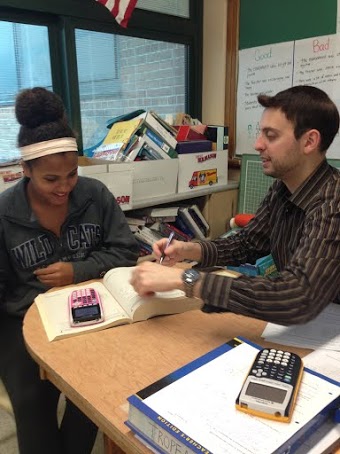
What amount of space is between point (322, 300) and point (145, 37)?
2.41 m

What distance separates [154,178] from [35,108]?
3.51 ft

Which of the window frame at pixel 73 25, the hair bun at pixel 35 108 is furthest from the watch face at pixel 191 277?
the window frame at pixel 73 25

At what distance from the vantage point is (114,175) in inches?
84.4

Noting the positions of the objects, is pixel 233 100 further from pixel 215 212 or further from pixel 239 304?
pixel 239 304

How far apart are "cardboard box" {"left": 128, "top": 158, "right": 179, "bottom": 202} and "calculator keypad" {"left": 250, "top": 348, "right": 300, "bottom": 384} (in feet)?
5.25

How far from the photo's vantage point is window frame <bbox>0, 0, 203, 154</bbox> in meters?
2.27

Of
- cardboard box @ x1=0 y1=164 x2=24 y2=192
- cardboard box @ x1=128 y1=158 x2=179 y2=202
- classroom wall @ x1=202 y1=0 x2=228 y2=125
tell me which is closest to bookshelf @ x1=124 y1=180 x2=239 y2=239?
cardboard box @ x1=128 y1=158 x2=179 y2=202

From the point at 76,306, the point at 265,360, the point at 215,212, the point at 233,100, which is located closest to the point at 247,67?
the point at 233,100

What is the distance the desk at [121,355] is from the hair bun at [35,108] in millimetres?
667

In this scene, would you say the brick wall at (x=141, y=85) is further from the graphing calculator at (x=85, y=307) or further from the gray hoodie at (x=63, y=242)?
the graphing calculator at (x=85, y=307)

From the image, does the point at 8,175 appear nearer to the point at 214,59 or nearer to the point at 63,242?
the point at 63,242

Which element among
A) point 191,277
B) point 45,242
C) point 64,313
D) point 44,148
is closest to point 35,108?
point 44,148

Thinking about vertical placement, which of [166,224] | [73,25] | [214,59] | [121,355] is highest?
[73,25]

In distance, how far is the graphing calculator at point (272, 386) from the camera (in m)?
0.67
